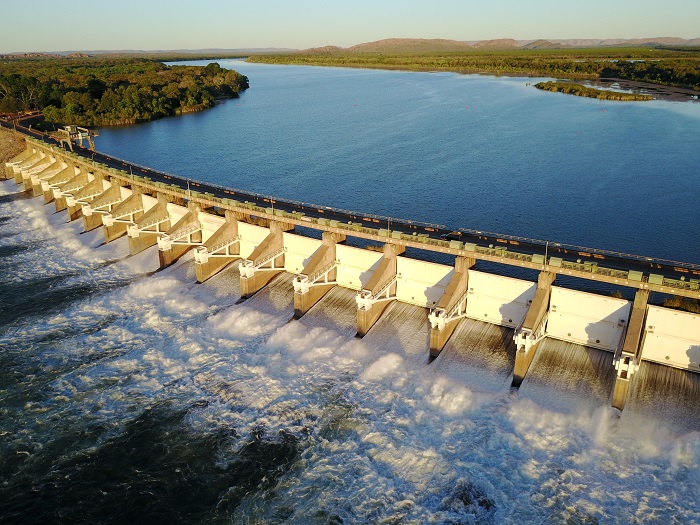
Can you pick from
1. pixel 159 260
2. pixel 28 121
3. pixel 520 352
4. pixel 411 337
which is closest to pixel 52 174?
pixel 159 260

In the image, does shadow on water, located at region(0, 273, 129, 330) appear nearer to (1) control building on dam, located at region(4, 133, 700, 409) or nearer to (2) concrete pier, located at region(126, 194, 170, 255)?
(2) concrete pier, located at region(126, 194, 170, 255)

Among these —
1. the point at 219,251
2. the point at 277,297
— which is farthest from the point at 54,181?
the point at 277,297

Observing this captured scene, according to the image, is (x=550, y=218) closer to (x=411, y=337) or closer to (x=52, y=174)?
(x=411, y=337)

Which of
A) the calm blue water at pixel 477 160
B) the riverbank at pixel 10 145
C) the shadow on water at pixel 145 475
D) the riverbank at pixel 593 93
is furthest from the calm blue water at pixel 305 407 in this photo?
the riverbank at pixel 593 93

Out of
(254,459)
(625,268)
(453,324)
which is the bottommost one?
(254,459)

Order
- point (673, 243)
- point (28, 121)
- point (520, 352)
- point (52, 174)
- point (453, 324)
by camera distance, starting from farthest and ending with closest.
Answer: point (28, 121) → point (52, 174) → point (673, 243) → point (453, 324) → point (520, 352)
